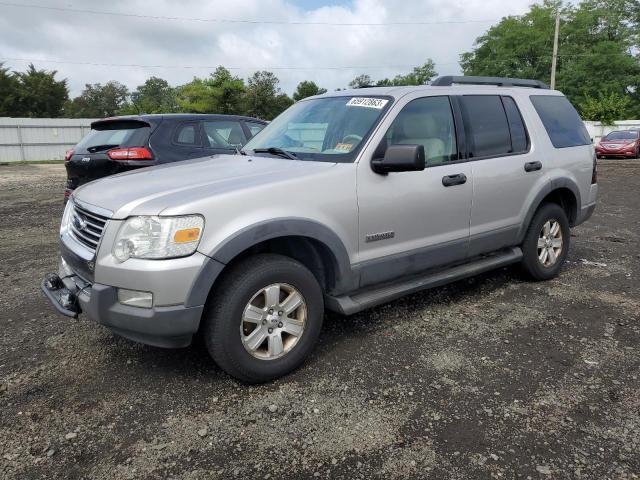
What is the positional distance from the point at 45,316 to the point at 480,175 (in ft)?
12.4

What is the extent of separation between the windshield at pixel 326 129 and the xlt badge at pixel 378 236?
54 centimetres

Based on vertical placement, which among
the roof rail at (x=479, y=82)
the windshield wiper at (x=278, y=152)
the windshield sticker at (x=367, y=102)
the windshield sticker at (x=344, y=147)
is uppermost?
the roof rail at (x=479, y=82)

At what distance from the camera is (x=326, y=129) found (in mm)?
3951

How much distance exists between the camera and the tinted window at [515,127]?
15.2 feet

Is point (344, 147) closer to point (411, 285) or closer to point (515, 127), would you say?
point (411, 285)

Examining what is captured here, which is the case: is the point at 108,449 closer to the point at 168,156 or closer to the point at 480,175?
the point at 480,175

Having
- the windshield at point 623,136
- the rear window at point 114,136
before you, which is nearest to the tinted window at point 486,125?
the rear window at point 114,136

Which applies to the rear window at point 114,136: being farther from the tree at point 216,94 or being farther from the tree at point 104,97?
the tree at point 104,97

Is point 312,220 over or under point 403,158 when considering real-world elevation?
under

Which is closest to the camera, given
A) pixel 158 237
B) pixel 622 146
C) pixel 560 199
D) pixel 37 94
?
pixel 158 237

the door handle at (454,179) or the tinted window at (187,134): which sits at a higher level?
the tinted window at (187,134)

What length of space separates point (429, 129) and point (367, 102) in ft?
1.73

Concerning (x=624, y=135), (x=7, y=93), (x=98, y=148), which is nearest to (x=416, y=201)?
(x=98, y=148)

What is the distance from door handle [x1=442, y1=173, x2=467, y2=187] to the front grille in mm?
2412
